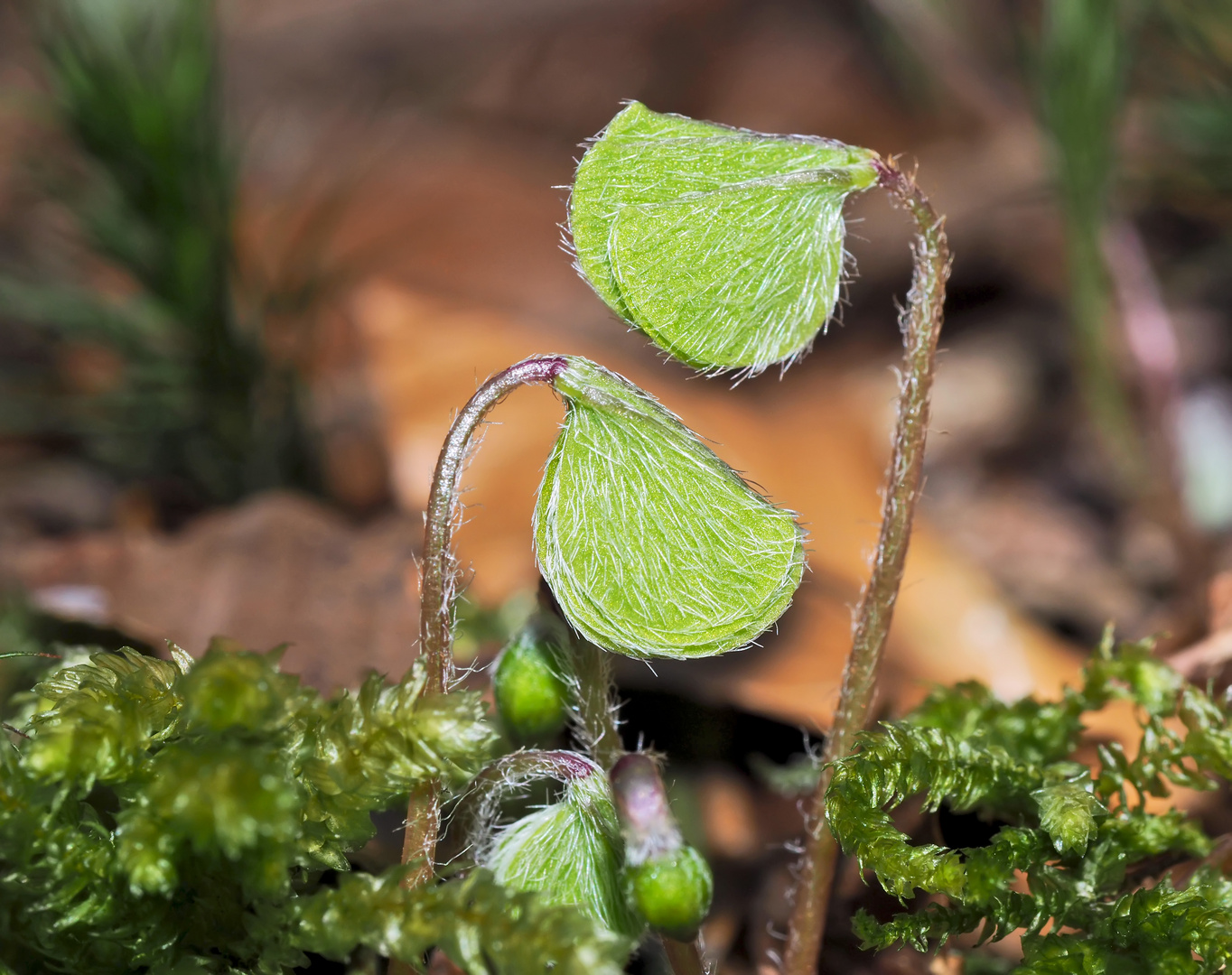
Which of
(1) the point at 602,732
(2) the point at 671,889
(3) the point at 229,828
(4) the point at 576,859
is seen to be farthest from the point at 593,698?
(3) the point at 229,828

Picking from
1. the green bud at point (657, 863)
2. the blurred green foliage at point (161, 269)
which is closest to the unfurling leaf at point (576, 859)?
the green bud at point (657, 863)

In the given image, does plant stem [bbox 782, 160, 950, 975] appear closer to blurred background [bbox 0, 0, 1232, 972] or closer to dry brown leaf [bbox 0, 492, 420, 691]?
blurred background [bbox 0, 0, 1232, 972]

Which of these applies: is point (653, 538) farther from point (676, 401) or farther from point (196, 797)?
point (676, 401)

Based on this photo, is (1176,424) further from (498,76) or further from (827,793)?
(498,76)

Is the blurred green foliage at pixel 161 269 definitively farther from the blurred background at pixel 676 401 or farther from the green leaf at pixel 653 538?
the green leaf at pixel 653 538

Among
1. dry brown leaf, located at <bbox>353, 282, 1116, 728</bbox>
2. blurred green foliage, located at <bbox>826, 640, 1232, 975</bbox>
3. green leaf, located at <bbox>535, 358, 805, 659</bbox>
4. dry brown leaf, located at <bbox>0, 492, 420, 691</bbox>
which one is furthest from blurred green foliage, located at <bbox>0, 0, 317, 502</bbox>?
blurred green foliage, located at <bbox>826, 640, 1232, 975</bbox>
